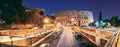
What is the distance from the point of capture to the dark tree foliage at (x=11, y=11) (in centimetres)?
6844

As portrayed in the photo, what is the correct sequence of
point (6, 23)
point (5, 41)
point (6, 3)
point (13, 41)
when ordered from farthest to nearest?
point (6, 3) < point (6, 23) < point (13, 41) < point (5, 41)

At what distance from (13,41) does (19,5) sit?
4727 cm

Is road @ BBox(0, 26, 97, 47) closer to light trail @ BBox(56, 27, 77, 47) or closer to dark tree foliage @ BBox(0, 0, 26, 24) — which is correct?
light trail @ BBox(56, 27, 77, 47)

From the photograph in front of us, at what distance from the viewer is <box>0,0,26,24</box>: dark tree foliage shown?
225 ft

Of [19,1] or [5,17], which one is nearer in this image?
[5,17]

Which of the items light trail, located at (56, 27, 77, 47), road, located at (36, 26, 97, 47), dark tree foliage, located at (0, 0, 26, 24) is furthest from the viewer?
dark tree foliage, located at (0, 0, 26, 24)

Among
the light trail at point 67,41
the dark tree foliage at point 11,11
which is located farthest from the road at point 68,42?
the dark tree foliage at point 11,11

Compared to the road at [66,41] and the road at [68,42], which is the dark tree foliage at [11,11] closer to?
the road at [66,41]

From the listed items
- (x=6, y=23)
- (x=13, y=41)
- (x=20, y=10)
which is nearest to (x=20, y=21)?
(x=20, y=10)

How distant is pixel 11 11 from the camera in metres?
69.5

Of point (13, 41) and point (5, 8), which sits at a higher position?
point (5, 8)

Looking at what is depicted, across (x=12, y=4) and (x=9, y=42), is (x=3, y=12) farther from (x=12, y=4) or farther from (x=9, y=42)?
(x=9, y=42)

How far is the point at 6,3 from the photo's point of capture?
72750 mm

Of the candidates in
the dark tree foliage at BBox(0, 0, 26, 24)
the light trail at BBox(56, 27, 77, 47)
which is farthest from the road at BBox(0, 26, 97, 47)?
the dark tree foliage at BBox(0, 0, 26, 24)
